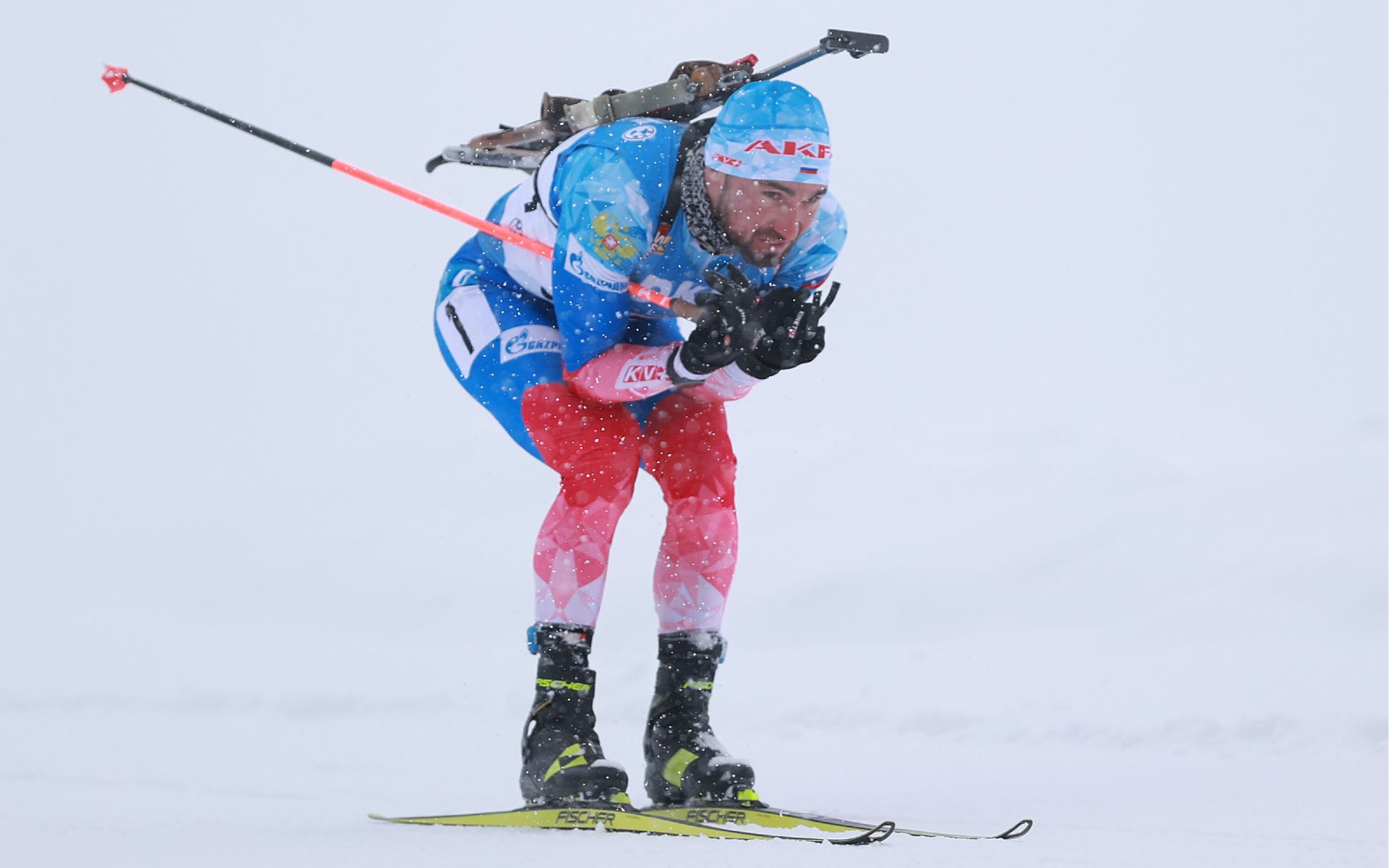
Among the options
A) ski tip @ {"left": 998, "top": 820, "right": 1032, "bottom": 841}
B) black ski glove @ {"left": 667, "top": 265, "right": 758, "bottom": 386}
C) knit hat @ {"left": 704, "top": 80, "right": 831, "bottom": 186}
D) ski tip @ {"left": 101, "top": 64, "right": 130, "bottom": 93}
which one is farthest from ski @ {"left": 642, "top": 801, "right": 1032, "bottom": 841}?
ski tip @ {"left": 101, "top": 64, "right": 130, "bottom": 93}

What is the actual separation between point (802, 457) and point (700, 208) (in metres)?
4.99

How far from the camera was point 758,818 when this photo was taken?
9.80ft

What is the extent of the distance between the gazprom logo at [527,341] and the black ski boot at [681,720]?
734 mm

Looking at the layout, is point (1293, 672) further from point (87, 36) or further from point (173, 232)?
point (87, 36)

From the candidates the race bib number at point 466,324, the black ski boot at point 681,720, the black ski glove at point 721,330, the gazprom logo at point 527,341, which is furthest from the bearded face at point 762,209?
the black ski boot at point 681,720

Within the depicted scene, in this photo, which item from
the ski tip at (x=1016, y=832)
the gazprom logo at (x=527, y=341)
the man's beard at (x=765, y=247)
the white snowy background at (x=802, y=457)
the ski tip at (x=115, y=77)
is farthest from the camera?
the white snowy background at (x=802, y=457)

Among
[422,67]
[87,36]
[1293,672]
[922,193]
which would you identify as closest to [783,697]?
[1293,672]

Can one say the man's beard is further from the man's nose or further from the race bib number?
the race bib number

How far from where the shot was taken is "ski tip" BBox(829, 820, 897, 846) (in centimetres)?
264

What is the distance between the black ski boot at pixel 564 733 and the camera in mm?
2963

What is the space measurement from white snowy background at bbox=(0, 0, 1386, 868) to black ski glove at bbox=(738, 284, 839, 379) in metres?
0.95

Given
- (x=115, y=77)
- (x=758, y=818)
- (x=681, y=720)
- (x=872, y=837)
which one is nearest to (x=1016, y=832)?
(x=872, y=837)

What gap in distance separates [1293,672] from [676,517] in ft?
8.55

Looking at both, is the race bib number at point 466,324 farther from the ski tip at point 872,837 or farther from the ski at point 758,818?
the ski tip at point 872,837
